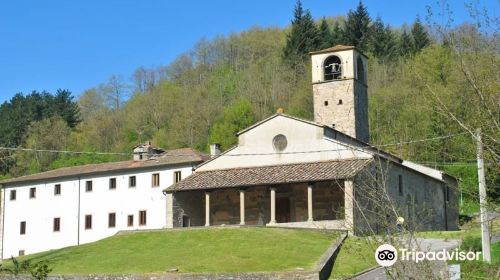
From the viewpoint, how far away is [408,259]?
23.9ft

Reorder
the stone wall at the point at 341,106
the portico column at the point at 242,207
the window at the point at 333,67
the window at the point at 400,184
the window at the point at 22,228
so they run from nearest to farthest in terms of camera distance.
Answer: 1. the portico column at the point at 242,207
2. the window at the point at 400,184
3. the stone wall at the point at 341,106
4. the window at the point at 333,67
5. the window at the point at 22,228

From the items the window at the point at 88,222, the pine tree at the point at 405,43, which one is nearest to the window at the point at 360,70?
the window at the point at 88,222

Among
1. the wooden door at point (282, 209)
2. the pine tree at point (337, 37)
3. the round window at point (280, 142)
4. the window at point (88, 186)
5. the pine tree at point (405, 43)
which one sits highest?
the pine tree at point (337, 37)

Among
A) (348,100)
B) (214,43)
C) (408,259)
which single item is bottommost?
(408,259)

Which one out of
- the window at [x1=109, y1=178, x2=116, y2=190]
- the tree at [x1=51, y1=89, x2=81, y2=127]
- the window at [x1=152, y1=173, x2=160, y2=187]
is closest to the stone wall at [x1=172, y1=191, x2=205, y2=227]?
the window at [x1=152, y1=173, x2=160, y2=187]

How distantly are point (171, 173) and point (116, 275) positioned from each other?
65.5 ft

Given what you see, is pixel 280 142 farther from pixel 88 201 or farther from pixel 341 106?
pixel 88 201

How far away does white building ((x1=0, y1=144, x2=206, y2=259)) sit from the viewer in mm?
45812

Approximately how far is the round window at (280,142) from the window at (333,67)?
9715 mm

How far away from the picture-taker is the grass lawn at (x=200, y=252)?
87.6 ft

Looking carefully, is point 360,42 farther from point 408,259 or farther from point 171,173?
point 408,259

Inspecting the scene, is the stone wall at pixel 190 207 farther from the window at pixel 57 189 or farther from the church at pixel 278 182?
the window at pixel 57 189

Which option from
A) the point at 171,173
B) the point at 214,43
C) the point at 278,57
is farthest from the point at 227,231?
the point at 214,43

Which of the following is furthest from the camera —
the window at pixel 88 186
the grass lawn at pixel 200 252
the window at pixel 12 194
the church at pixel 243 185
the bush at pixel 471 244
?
the window at pixel 12 194
